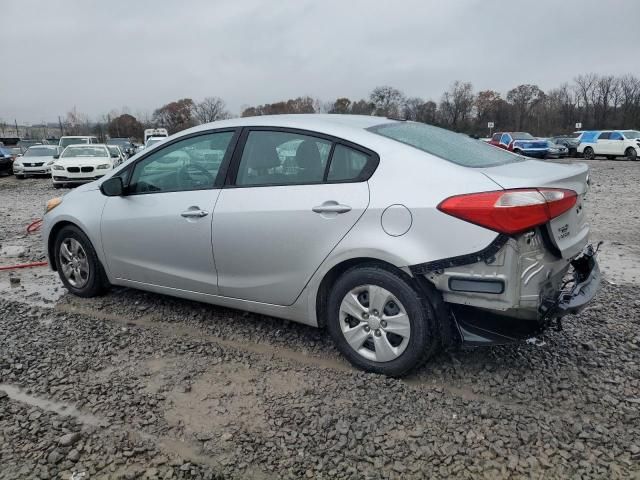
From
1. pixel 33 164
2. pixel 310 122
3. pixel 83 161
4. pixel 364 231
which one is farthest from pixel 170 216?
pixel 33 164

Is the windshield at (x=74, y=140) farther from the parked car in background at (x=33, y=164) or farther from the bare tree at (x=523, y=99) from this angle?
the bare tree at (x=523, y=99)

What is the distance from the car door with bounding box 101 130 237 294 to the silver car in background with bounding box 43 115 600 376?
1 centimetres

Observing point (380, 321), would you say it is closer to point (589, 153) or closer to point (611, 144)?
point (611, 144)

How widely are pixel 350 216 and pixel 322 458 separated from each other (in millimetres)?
1369

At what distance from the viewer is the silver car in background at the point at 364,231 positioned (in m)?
2.88

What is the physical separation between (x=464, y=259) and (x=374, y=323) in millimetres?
710

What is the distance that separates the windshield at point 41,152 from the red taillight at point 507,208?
2322 cm

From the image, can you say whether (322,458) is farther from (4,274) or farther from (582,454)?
(4,274)

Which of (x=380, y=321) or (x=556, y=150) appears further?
(x=556, y=150)

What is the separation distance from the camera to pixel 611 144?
96.1 ft

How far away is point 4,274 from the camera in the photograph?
6.00 m

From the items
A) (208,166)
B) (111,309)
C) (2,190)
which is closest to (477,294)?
(208,166)

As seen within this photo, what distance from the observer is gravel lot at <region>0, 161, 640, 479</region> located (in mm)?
2547

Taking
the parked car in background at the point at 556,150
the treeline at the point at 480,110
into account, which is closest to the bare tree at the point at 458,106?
the treeline at the point at 480,110
